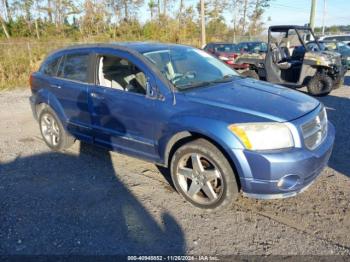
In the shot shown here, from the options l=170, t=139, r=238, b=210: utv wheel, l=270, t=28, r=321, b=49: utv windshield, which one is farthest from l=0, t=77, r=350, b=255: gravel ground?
l=270, t=28, r=321, b=49: utv windshield

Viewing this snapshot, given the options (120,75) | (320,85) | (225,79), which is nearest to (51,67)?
(120,75)

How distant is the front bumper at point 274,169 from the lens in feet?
9.36

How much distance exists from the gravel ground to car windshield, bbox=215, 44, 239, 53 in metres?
12.2

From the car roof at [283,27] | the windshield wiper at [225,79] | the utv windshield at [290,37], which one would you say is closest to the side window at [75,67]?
the windshield wiper at [225,79]

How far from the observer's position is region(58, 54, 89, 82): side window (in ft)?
14.4

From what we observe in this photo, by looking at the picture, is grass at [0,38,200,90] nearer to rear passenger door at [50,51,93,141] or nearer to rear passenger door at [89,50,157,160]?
rear passenger door at [50,51,93,141]

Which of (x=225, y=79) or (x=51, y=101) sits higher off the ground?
(x=225, y=79)

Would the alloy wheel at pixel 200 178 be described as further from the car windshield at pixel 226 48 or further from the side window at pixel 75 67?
the car windshield at pixel 226 48

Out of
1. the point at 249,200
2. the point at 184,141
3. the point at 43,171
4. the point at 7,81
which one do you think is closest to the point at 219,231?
the point at 249,200

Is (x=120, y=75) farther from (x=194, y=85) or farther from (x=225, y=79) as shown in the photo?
(x=225, y=79)

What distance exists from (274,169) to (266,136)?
12.2 inches

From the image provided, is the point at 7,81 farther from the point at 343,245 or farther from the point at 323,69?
the point at 343,245

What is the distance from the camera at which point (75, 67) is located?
181 inches

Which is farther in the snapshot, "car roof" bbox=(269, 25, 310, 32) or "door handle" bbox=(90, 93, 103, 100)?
"car roof" bbox=(269, 25, 310, 32)
